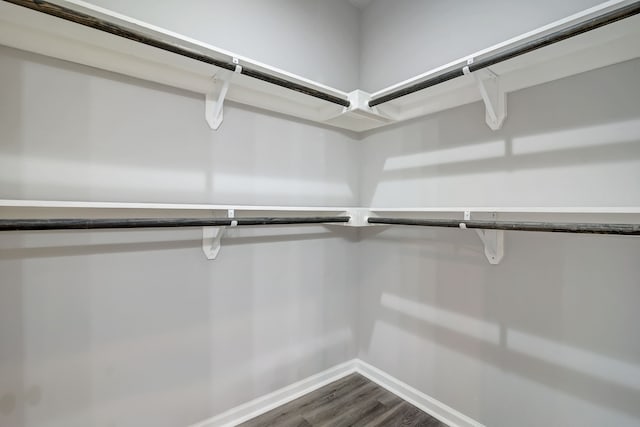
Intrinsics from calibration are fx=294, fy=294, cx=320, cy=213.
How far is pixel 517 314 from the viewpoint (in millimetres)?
1427

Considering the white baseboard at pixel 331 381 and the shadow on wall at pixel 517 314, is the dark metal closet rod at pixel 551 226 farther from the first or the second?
the white baseboard at pixel 331 381

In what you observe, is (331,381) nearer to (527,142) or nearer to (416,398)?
(416,398)

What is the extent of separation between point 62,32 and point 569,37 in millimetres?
1846

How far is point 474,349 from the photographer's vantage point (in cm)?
158

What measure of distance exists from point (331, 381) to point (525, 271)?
4.69ft

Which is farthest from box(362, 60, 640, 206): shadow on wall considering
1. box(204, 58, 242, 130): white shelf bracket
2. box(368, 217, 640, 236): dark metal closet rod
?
box(204, 58, 242, 130): white shelf bracket

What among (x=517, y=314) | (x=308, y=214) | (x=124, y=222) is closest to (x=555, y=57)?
(x=517, y=314)

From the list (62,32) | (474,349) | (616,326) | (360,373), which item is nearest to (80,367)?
(62,32)

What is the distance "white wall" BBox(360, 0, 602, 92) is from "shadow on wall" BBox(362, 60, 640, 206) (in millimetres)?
317

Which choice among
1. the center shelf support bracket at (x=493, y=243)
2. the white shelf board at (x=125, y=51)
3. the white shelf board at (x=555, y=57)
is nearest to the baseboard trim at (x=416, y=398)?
the center shelf support bracket at (x=493, y=243)

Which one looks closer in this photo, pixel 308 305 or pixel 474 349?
pixel 474 349

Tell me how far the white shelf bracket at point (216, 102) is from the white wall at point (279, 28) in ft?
0.90

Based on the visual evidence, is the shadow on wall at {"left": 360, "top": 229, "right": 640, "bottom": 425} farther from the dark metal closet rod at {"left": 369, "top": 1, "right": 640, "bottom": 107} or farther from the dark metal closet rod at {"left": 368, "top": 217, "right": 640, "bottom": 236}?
the dark metal closet rod at {"left": 369, "top": 1, "right": 640, "bottom": 107}

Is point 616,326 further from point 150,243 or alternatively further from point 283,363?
point 150,243
